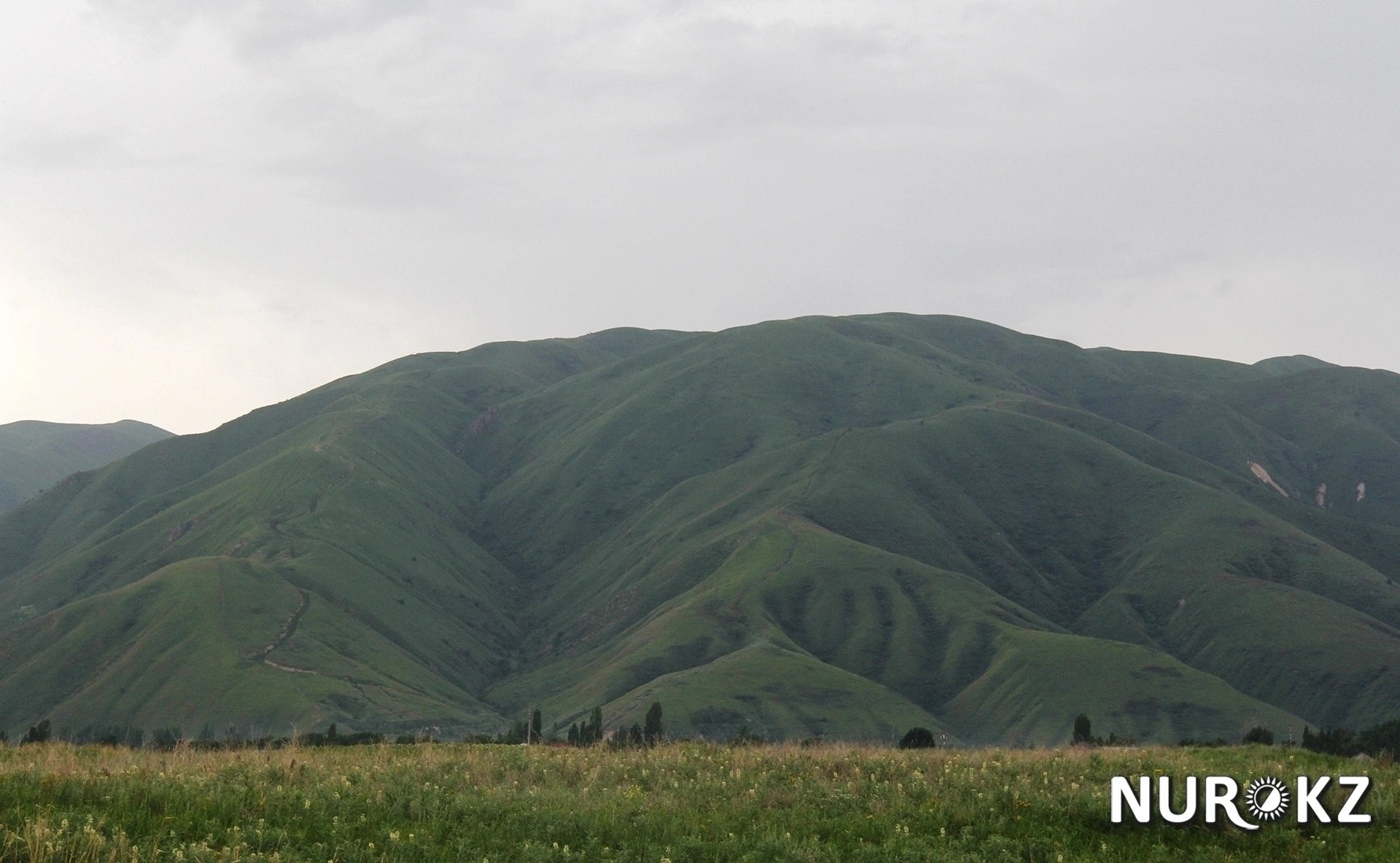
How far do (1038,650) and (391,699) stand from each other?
313 feet

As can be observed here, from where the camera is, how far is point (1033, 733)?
16312cm

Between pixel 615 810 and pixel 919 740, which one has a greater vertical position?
pixel 615 810

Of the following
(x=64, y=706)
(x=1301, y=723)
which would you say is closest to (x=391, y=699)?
(x=64, y=706)

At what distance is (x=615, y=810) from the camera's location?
60.1ft

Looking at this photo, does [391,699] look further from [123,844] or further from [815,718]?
[123,844]

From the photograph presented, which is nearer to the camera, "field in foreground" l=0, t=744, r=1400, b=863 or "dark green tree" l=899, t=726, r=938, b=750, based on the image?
"field in foreground" l=0, t=744, r=1400, b=863

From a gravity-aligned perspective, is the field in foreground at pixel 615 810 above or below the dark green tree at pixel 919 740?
above

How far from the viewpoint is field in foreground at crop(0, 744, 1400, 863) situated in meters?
16.0

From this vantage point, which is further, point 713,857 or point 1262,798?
point 1262,798

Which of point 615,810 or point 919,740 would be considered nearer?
point 615,810

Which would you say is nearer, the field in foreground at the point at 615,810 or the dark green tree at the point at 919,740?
the field in foreground at the point at 615,810

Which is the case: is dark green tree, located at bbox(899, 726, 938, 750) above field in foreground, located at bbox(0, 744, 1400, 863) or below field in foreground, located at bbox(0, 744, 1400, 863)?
below

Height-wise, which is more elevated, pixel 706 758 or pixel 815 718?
pixel 706 758

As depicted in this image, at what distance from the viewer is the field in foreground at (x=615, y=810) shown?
1603cm
